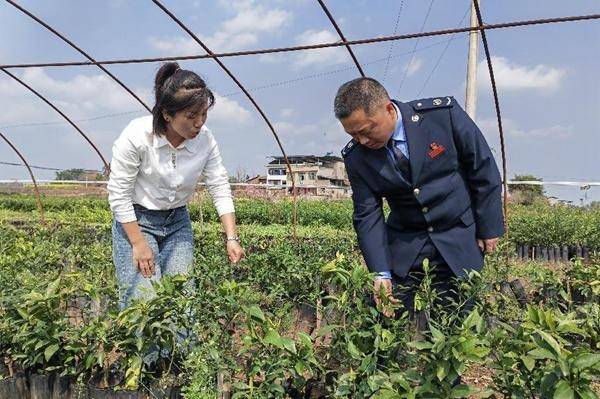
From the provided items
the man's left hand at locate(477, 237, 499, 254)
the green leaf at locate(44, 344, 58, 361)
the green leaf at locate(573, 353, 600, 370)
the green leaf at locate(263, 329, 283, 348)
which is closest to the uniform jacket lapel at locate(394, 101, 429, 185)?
the man's left hand at locate(477, 237, 499, 254)

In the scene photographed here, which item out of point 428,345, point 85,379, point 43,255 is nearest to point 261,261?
point 43,255

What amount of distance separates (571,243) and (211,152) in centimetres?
716

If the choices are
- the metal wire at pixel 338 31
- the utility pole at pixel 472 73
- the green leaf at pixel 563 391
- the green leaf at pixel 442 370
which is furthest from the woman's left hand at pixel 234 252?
the utility pole at pixel 472 73

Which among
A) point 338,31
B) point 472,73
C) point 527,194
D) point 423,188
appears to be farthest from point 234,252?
point 527,194

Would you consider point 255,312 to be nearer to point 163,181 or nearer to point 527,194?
point 163,181

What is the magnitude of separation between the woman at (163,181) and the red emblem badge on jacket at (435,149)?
88 centimetres

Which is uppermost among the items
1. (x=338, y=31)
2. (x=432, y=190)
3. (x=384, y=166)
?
(x=338, y=31)

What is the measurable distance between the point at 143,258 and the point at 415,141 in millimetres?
1191

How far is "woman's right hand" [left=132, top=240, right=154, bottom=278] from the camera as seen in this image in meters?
2.23

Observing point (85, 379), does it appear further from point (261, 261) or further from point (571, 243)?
point (571, 243)

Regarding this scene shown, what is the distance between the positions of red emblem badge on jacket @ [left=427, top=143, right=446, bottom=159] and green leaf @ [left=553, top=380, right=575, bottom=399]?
1.01 m

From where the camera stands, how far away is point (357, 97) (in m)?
1.87

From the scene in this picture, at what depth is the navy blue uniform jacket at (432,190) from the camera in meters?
2.04

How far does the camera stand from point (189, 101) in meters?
2.07
